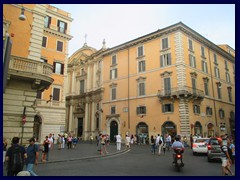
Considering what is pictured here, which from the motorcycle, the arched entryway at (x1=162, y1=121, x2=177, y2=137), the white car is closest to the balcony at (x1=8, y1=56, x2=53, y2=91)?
the motorcycle

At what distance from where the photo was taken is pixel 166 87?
1162 inches

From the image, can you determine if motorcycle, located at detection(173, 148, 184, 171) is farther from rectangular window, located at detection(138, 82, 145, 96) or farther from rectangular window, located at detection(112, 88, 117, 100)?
rectangular window, located at detection(112, 88, 117, 100)

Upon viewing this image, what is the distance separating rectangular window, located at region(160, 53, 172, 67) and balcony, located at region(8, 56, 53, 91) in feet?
65.7

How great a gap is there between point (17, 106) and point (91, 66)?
104ft

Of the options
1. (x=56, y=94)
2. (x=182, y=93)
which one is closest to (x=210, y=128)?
(x=182, y=93)

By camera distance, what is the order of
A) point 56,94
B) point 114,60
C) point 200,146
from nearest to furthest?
point 200,146
point 56,94
point 114,60

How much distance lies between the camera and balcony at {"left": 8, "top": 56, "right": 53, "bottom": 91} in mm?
12245

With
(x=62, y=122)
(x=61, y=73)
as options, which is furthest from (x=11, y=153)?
(x=61, y=73)

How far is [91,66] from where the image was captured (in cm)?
4375

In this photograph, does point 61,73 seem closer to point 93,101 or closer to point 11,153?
point 93,101

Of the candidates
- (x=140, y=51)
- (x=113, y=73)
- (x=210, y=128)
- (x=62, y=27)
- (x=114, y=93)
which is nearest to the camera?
(x=62, y=27)

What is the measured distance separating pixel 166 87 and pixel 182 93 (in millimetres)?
3173

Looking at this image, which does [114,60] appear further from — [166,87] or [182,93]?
[182,93]

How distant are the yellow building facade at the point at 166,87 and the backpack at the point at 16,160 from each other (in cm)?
2282
